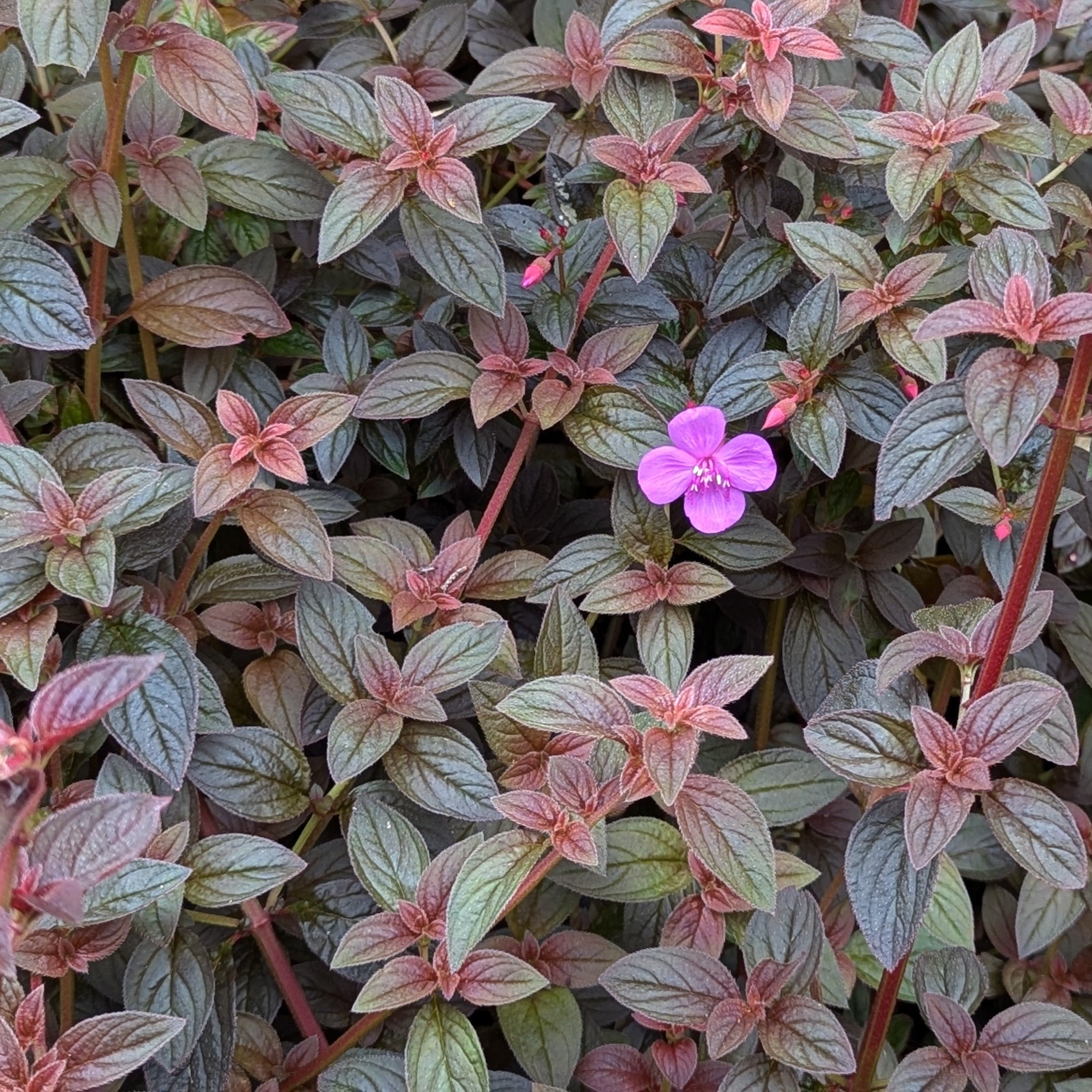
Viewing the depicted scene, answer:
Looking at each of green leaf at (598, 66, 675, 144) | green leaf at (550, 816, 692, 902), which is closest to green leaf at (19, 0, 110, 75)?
green leaf at (598, 66, 675, 144)

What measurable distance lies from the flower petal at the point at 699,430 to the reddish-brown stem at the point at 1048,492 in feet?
1.16

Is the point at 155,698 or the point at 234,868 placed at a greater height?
the point at 155,698

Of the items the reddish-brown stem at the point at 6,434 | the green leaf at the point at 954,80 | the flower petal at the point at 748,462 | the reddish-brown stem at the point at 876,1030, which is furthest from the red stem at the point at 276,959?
the green leaf at the point at 954,80

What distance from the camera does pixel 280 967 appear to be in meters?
1.09

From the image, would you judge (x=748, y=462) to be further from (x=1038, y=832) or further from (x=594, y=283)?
(x=1038, y=832)

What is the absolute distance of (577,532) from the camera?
4.72 feet

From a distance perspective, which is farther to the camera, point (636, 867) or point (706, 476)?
point (706, 476)

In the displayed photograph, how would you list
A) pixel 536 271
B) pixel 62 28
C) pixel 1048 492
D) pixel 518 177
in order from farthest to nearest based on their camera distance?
1. pixel 518 177
2. pixel 536 271
3. pixel 62 28
4. pixel 1048 492

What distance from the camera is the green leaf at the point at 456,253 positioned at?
1.18 metres

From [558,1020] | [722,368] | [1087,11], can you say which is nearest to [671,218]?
[722,368]

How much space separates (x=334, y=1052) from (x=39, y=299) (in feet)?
2.44

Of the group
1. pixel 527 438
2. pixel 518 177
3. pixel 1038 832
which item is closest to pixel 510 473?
pixel 527 438

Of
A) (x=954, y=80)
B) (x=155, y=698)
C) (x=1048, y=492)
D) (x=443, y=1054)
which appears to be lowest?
(x=443, y=1054)

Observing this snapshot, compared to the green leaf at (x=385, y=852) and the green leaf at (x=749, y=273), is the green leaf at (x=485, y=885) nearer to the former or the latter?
the green leaf at (x=385, y=852)
